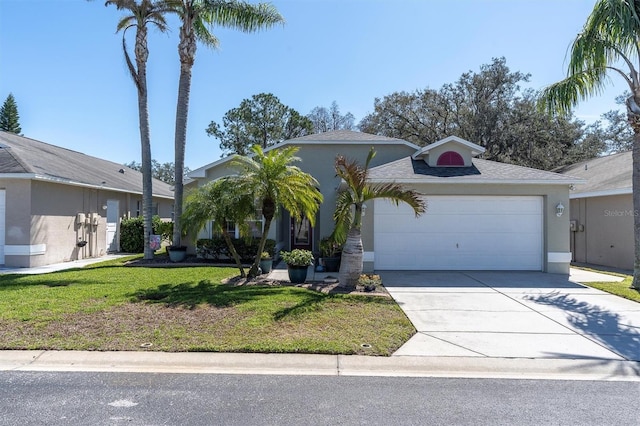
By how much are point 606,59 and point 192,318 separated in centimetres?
1195

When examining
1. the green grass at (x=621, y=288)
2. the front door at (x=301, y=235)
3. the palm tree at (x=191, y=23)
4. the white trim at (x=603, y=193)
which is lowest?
the green grass at (x=621, y=288)

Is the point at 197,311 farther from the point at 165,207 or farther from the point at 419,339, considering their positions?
the point at 165,207

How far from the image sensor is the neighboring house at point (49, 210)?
40.9 feet

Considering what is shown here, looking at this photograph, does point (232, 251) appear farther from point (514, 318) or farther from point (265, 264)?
point (514, 318)

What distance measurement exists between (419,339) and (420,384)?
1.51 metres

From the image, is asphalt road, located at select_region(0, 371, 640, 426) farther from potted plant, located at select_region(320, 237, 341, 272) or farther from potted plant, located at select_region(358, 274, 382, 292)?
potted plant, located at select_region(320, 237, 341, 272)

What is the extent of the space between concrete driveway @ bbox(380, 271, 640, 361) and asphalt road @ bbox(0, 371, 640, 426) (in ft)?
3.40

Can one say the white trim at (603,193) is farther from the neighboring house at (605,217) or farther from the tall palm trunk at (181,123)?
the tall palm trunk at (181,123)

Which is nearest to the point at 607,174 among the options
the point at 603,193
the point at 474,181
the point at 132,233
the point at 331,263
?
the point at 603,193

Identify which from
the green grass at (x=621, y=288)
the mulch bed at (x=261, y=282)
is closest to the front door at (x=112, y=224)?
the mulch bed at (x=261, y=282)

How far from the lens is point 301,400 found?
166 inches

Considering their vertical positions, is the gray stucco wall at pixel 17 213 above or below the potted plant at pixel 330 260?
above

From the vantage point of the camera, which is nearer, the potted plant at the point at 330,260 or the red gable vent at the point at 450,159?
the potted plant at the point at 330,260

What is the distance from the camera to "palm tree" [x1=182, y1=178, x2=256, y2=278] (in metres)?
9.98
